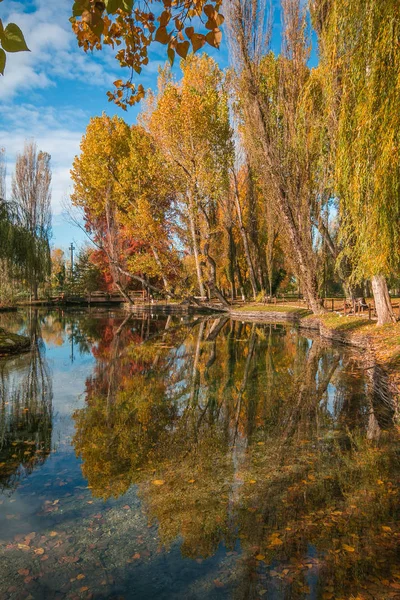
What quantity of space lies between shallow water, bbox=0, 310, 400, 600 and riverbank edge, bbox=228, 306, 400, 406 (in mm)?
571

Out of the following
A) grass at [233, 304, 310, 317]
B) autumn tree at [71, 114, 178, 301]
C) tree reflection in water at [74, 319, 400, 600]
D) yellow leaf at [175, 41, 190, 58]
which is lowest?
tree reflection in water at [74, 319, 400, 600]

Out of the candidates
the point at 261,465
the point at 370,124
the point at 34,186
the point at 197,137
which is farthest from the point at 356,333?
the point at 34,186

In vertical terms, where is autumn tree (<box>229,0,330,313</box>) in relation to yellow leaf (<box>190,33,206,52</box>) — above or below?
above

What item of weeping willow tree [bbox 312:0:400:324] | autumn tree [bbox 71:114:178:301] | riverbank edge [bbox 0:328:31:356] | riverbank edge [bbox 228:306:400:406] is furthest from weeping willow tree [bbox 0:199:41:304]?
weeping willow tree [bbox 312:0:400:324]

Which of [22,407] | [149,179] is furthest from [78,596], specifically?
[149,179]

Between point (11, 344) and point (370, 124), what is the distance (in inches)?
434

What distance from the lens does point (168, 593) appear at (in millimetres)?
2986

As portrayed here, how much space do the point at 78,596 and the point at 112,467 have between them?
6.93 ft

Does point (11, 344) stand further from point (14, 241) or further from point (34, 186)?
point (34, 186)

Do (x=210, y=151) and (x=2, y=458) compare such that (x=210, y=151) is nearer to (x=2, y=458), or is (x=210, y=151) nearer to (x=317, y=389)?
(x=317, y=389)

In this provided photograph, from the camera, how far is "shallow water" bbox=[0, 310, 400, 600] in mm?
3117

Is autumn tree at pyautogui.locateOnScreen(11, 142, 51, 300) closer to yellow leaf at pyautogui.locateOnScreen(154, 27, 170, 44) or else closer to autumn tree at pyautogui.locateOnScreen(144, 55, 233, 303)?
autumn tree at pyautogui.locateOnScreen(144, 55, 233, 303)

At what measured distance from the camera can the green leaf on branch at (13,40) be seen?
1734 millimetres

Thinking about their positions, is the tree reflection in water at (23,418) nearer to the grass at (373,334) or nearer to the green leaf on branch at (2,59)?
the green leaf on branch at (2,59)
